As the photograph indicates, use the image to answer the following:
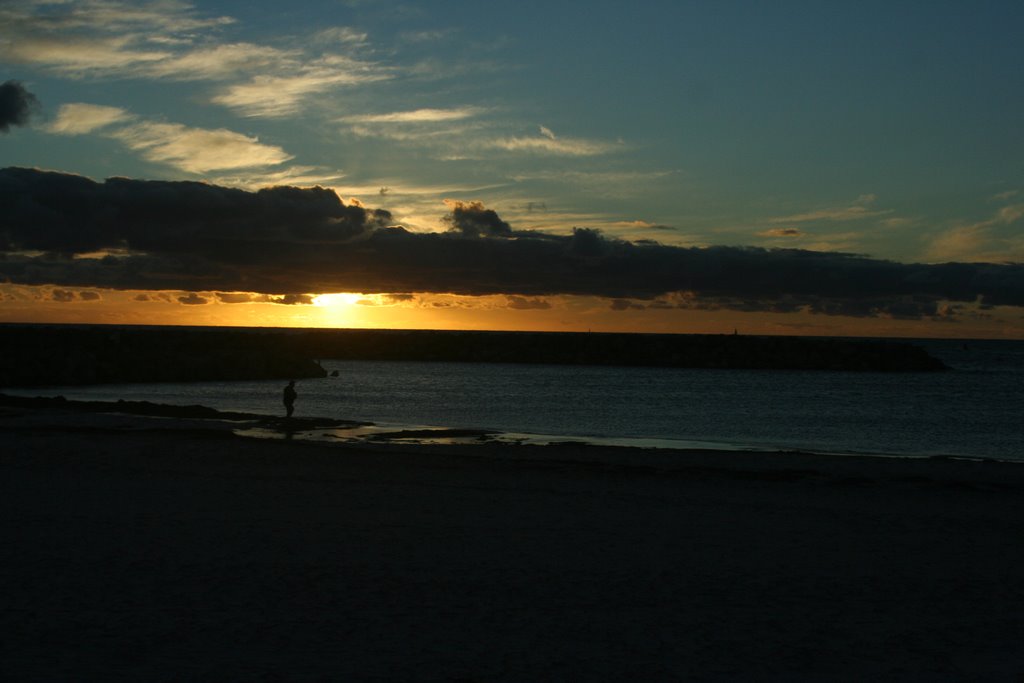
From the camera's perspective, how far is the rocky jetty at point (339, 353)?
196 feet

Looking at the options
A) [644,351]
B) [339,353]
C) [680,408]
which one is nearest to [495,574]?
[680,408]

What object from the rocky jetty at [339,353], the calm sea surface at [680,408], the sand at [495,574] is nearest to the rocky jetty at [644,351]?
the rocky jetty at [339,353]

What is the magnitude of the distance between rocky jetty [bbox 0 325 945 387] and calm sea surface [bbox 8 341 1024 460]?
413 cm

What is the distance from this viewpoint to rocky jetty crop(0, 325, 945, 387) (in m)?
59.8

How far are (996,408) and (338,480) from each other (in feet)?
154

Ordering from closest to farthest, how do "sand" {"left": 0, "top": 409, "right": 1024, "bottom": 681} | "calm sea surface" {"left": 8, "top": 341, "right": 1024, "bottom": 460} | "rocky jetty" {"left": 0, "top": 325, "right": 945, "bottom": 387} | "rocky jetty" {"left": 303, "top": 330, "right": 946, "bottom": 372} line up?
"sand" {"left": 0, "top": 409, "right": 1024, "bottom": 681}, "calm sea surface" {"left": 8, "top": 341, "right": 1024, "bottom": 460}, "rocky jetty" {"left": 0, "top": 325, "right": 945, "bottom": 387}, "rocky jetty" {"left": 303, "top": 330, "right": 946, "bottom": 372}

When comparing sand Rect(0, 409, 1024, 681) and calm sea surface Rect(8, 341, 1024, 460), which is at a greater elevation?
sand Rect(0, 409, 1024, 681)

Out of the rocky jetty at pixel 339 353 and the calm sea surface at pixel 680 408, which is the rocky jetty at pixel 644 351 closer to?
the rocky jetty at pixel 339 353

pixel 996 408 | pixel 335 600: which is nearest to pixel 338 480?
pixel 335 600

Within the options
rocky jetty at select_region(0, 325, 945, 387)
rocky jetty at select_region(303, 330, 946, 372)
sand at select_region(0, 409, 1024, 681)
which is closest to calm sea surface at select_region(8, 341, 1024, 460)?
rocky jetty at select_region(0, 325, 945, 387)

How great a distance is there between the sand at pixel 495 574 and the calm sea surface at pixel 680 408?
13.0 m

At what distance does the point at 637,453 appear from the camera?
2472cm

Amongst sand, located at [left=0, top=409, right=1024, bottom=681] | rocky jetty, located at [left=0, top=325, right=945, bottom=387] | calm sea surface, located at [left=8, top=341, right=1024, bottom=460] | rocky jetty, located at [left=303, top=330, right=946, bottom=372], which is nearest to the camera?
sand, located at [left=0, top=409, right=1024, bottom=681]

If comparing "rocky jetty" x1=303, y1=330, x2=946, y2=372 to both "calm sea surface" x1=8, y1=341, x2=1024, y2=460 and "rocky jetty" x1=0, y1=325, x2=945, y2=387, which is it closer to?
"rocky jetty" x1=0, y1=325, x2=945, y2=387
